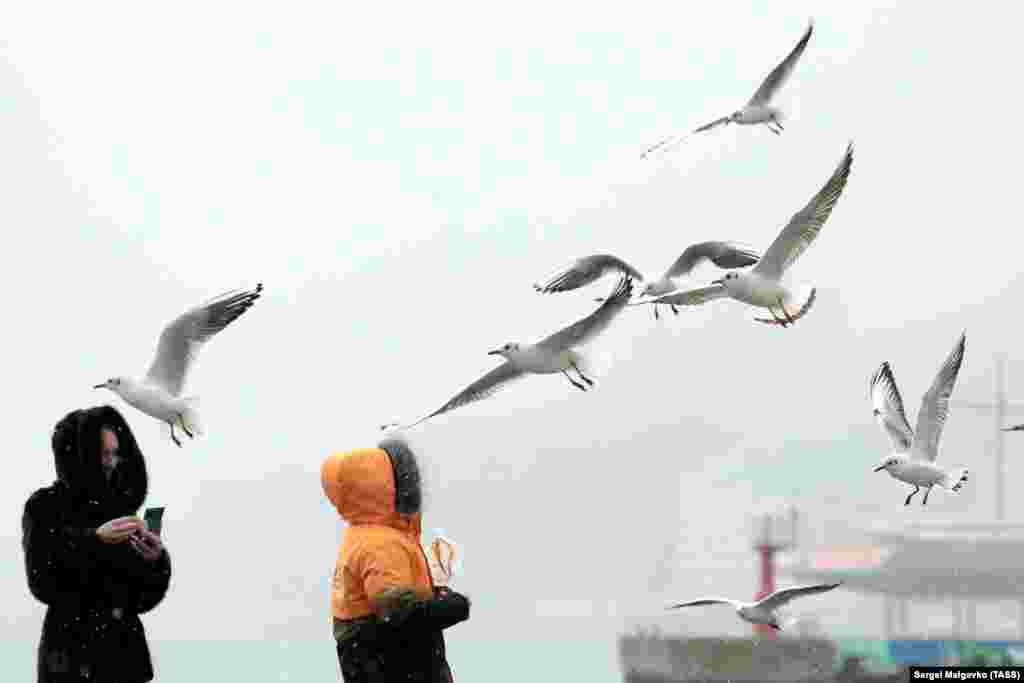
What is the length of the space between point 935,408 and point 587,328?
1.44 metres

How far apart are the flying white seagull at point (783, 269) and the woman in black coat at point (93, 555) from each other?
10.6 ft

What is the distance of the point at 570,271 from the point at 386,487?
4263mm

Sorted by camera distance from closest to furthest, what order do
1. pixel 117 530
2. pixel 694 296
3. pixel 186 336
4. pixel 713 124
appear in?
pixel 117 530 → pixel 186 336 → pixel 694 296 → pixel 713 124

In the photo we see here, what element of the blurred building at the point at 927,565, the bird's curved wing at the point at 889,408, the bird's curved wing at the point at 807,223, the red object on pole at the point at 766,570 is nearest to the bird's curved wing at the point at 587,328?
the bird's curved wing at the point at 807,223

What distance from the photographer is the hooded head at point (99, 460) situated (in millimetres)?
4297

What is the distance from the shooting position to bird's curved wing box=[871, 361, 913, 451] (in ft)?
22.9

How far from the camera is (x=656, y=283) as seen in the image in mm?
8375

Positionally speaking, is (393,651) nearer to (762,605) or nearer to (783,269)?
(762,605)

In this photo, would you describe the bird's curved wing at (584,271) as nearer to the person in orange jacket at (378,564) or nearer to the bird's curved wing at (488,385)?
the bird's curved wing at (488,385)

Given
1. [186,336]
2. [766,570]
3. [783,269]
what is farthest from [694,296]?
[766,570]

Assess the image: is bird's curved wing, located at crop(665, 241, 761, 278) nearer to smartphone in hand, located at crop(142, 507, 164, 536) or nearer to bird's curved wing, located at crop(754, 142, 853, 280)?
bird's curved wing, located at crop(754, 142, 853, 280)

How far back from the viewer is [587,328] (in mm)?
7020

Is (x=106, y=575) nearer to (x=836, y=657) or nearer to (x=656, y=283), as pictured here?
(x=656, y=283)

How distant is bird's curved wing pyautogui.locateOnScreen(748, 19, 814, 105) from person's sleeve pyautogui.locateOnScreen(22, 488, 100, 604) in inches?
208
